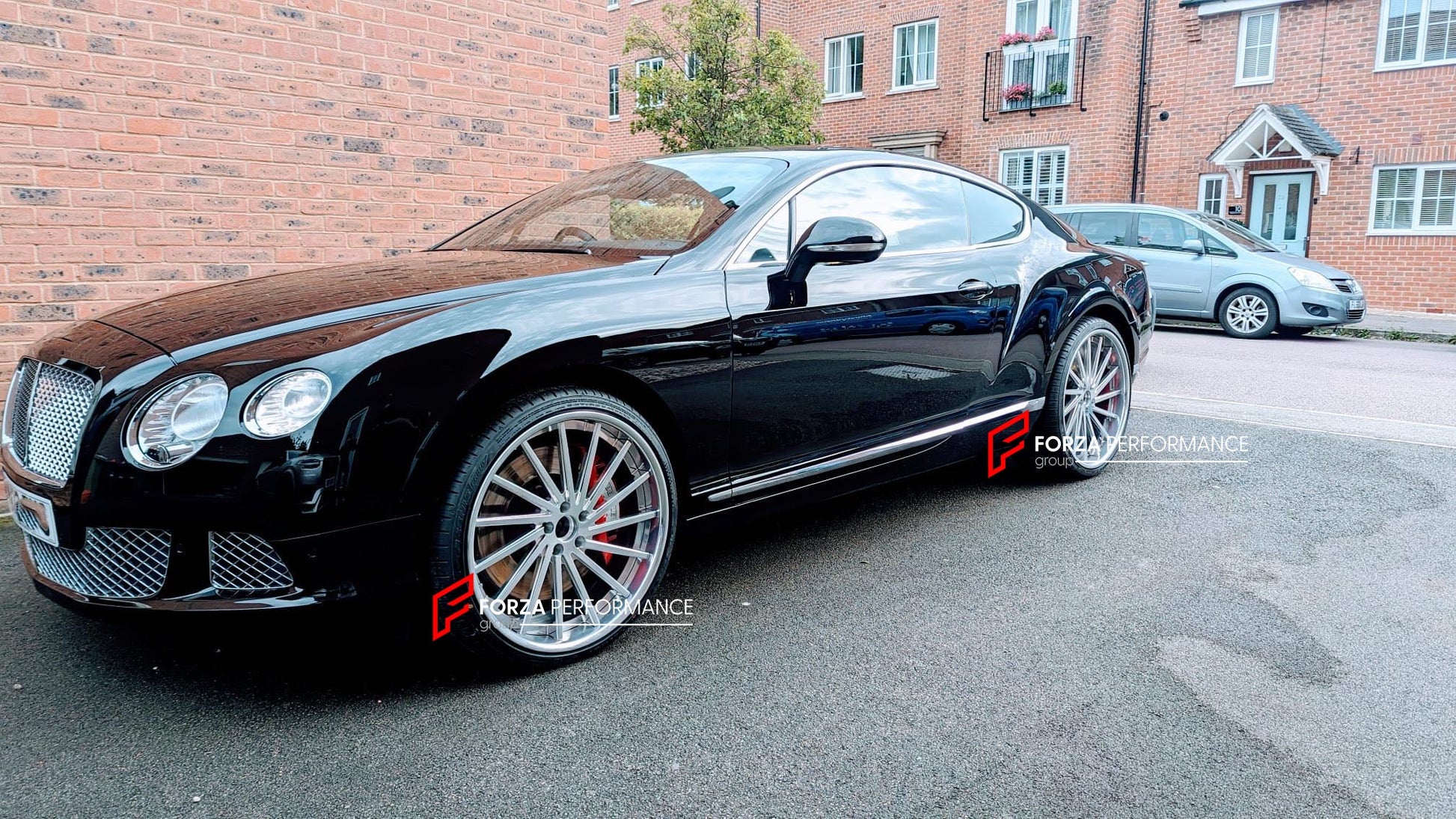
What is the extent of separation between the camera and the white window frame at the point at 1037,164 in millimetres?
20016

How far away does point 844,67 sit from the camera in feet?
77.3

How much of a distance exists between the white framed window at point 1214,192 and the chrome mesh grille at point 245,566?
62.6 feet

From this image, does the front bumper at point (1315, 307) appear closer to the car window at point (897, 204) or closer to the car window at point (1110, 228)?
the car window at point (1110, 228)

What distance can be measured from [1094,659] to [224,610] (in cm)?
237

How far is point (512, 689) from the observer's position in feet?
9.23

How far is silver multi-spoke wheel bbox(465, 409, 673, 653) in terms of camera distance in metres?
2.75

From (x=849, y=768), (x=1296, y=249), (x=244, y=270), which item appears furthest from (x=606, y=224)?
(x=1296, y=249)

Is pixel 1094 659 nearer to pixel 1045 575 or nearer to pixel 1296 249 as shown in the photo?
pixel 1045 575

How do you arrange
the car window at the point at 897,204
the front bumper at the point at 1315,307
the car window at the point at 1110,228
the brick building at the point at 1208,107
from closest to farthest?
the car window at the point at 897,204 < the front bumper at the point at 1315,307 < the car window at the point at 1110,228 < the brick building at the point at 1208,107

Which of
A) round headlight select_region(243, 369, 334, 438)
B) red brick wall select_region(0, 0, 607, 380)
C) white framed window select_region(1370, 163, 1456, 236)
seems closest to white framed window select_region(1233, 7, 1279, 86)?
white framed window select_region(1370, 163, 1456, 236)

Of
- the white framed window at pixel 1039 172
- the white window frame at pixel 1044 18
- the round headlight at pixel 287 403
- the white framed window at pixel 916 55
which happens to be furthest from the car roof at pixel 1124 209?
the round headlight at pixel 287 403

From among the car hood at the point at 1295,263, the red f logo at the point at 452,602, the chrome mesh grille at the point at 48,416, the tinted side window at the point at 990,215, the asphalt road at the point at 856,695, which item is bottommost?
the asphalt road at the point at 856,695

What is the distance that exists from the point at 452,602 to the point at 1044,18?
20.6 metres

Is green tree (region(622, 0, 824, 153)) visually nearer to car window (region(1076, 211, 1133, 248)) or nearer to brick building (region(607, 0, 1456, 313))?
brick building (region(607, 0, 1456, 313))
